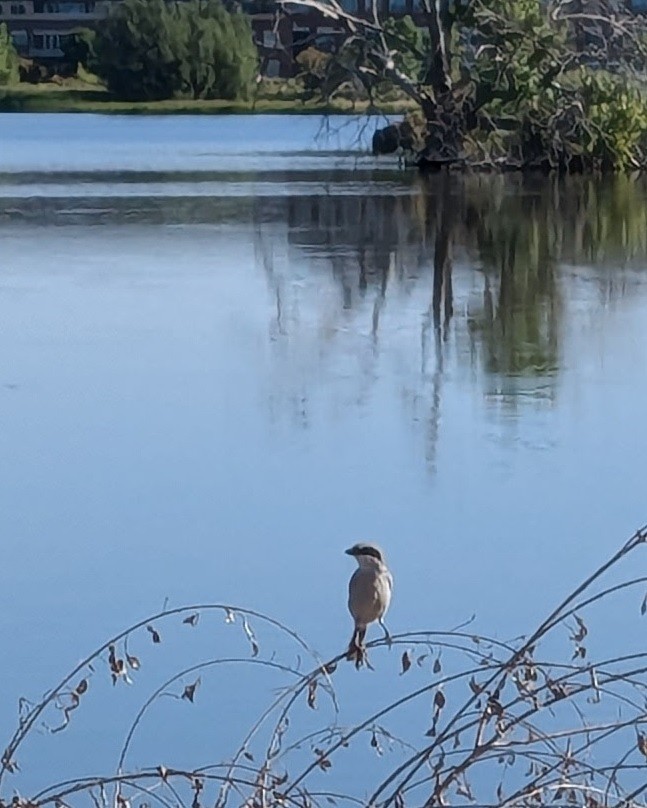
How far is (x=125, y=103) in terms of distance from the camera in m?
48.9

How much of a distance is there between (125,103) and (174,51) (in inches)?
140

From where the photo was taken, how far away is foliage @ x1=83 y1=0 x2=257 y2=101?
4547cm

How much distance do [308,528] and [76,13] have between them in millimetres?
58497

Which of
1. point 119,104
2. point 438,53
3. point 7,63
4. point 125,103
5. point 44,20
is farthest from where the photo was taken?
point 44,20

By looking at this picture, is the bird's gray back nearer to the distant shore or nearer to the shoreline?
the distant shore

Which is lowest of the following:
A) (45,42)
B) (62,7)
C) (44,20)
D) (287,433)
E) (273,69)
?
(273,69)

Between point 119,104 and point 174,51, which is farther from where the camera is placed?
point 119,104

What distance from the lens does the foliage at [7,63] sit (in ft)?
168

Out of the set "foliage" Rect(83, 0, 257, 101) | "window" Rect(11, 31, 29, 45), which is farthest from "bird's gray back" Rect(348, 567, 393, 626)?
"window" Rect(11, 31, 29, 45)

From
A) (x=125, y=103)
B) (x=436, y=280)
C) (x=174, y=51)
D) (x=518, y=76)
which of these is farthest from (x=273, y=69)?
(x=436, y=280)

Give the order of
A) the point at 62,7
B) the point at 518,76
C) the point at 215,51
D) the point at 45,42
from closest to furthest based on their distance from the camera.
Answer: the point at 518,76
the point at 215,51
the point at 45,42
the point at 62,7

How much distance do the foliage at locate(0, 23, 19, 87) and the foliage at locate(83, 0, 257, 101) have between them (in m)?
3.53

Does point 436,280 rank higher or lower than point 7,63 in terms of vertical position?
higher

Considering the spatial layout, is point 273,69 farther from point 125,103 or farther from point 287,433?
point 287,433
